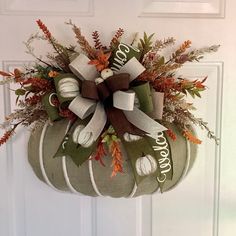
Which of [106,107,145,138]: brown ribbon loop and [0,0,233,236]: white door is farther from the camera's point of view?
[0,0,233,236]: white door

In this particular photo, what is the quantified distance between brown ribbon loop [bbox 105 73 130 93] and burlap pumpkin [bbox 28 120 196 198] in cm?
13

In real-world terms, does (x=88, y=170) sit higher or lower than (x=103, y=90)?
lower

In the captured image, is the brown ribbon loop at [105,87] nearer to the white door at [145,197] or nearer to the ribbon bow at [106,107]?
the ribbon bow at [106,107]

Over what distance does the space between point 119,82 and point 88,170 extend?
19 cm

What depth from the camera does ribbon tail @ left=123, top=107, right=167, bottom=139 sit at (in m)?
0.72

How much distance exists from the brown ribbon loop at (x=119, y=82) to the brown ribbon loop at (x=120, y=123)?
0.04 meters

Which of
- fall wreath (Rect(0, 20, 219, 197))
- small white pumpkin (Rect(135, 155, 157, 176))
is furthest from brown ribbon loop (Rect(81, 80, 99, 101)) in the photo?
small white pumpkin (Rect(135, 155, 157, 176))

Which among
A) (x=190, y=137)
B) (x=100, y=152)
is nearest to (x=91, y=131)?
(x=100, y=152)

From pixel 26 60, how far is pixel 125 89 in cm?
31

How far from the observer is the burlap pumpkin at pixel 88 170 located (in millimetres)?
759

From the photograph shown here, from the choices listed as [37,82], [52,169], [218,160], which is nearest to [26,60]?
[37,82]

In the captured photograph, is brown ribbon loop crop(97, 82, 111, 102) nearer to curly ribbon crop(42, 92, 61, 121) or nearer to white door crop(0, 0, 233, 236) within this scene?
curly ribbon crop(42, 92, 61, 121)

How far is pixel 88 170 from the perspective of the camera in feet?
2.49

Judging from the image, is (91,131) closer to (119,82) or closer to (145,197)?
(119,82)
